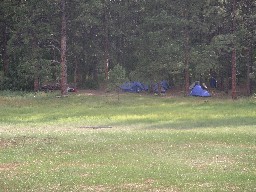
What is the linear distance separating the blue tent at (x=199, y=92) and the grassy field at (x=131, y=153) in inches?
767

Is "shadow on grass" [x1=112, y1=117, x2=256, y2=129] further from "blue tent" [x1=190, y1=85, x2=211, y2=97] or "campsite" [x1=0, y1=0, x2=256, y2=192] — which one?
"blue tent" [x1=190, y1=85, x2=211, y2=97]

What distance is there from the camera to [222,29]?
5250 cm

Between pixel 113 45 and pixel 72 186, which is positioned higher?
pixel 113 45

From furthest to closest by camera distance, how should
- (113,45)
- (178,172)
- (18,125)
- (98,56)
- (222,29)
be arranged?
(113,45), (98,56), (222,29), (18,125), (178,172)

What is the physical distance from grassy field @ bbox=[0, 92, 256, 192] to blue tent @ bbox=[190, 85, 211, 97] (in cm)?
1948

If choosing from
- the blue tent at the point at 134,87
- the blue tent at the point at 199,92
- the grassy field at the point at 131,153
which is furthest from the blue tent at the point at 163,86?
the grassy field at the point at 131,153

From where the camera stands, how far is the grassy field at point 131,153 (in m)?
11.0

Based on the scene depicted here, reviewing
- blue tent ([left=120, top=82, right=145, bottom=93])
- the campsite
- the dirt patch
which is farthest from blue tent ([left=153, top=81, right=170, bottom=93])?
the dirt patch

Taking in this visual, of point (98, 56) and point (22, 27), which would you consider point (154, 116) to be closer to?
point (22, 27)

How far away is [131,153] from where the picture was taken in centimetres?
1548

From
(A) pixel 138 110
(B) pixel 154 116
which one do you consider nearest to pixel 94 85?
(A) pixel 138 110

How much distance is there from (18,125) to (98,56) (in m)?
36.0

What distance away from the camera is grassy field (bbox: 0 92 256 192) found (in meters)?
11.0

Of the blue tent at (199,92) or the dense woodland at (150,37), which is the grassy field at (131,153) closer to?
the dense woodland at (150,37)
